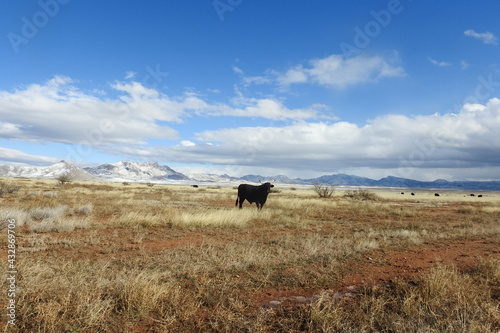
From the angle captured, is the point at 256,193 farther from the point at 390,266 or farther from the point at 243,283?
the point at 243,283

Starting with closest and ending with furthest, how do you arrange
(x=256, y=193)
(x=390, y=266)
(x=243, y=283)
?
(x=243, y=283) → (x=390, y=266) → (x=256, y=193)

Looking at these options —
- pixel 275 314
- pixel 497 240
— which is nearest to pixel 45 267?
pixel 275 314

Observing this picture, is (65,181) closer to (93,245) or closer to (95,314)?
(93,245)

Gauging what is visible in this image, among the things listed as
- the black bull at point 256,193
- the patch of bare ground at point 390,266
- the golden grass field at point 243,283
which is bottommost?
the patch of bare ground at point 390,266

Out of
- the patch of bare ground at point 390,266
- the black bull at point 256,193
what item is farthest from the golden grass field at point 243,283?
the black bull at point 256,193

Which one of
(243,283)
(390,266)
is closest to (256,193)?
(390,266)

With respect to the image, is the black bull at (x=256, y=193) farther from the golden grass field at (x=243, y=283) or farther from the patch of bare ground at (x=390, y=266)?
the patch of bare ground at (x=390, y=266)

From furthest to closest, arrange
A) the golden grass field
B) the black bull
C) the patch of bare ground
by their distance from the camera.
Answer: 1. the black bull
2. the patch of bare ground
3. the golden grass field

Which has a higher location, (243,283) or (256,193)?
(256,193)

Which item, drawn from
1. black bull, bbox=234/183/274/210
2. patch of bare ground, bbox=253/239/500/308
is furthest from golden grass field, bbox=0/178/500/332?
black bull, bbox=234/183/274/210

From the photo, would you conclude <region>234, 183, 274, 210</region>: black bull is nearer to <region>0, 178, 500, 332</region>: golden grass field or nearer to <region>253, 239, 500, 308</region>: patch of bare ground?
<region>0, 178, 500, 332</region>: golden grass field

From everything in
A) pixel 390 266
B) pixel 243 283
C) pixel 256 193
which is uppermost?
pixel 256 193

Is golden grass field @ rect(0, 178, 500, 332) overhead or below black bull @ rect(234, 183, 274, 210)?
below

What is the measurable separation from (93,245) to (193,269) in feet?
14.7
